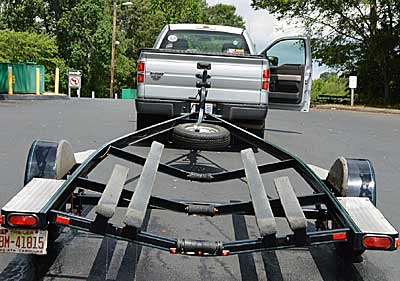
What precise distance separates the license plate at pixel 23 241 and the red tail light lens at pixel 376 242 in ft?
5.89

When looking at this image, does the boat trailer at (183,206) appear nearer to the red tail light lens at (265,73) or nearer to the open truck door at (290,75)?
the red tail light lens at (265,73)

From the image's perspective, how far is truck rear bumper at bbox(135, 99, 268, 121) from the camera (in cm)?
902

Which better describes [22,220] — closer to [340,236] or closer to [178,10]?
[340,236]

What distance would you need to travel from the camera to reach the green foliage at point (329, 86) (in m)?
35.6

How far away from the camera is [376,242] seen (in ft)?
10.4

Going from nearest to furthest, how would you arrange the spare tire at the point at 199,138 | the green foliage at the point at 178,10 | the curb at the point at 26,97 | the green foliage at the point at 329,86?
the spare tire at the point at 199,138 → the curb at the point at 26,97 → the green foliage at the point at 329,86 → the green foliage at the point at 178,10

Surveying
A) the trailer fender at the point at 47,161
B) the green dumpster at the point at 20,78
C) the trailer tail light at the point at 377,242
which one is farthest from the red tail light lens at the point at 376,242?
the green dumpster at the point at 20,78

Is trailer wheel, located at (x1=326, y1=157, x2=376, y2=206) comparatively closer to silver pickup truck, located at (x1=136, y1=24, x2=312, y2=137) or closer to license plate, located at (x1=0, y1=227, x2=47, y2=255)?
license plate, located at (x1=0, y1=227, x2=47, y2=255)

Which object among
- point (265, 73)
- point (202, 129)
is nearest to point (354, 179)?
point (202, 129)

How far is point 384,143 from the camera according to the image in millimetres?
12820

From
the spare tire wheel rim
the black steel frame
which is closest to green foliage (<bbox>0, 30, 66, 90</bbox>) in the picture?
the spare tire wheel rim

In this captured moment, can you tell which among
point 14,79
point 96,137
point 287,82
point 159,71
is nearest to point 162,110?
point 159,71

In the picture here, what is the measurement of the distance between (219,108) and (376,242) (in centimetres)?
602

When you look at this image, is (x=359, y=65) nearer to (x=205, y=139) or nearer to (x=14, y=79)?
(x=14, y=79)
